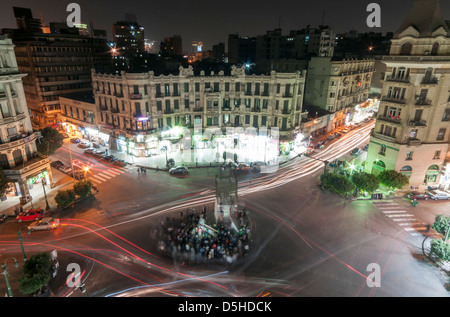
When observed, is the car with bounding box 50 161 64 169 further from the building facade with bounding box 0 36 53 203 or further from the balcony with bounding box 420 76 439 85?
the balcony with bounding box 420 76 439 85

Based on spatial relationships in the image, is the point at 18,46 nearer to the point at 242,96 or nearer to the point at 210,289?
the point at 242,96

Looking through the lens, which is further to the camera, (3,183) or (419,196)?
(419,196)

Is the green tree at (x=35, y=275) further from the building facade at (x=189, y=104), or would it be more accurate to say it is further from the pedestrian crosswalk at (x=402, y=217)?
the pedestrian crosswalk at (x=402, y=217)

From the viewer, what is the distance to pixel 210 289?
26.2m

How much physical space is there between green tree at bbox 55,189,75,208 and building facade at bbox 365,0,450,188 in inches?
1927

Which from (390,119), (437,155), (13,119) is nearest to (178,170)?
(13,119)

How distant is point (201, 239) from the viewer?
105 ft

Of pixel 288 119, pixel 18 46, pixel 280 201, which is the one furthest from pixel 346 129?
pixel 18 46

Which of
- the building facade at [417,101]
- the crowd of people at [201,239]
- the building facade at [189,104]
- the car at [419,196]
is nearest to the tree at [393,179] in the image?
the car at [419,196]

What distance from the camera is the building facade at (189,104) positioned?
54.7 m

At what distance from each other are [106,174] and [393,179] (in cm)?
4797

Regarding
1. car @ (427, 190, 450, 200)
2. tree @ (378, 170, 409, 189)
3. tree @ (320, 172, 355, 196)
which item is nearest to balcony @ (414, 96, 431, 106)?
tree @ (378, 170, 409, 189)

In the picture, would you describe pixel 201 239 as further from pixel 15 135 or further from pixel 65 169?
pixel 65 169

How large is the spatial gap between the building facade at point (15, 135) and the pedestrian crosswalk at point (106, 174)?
7738 mm
